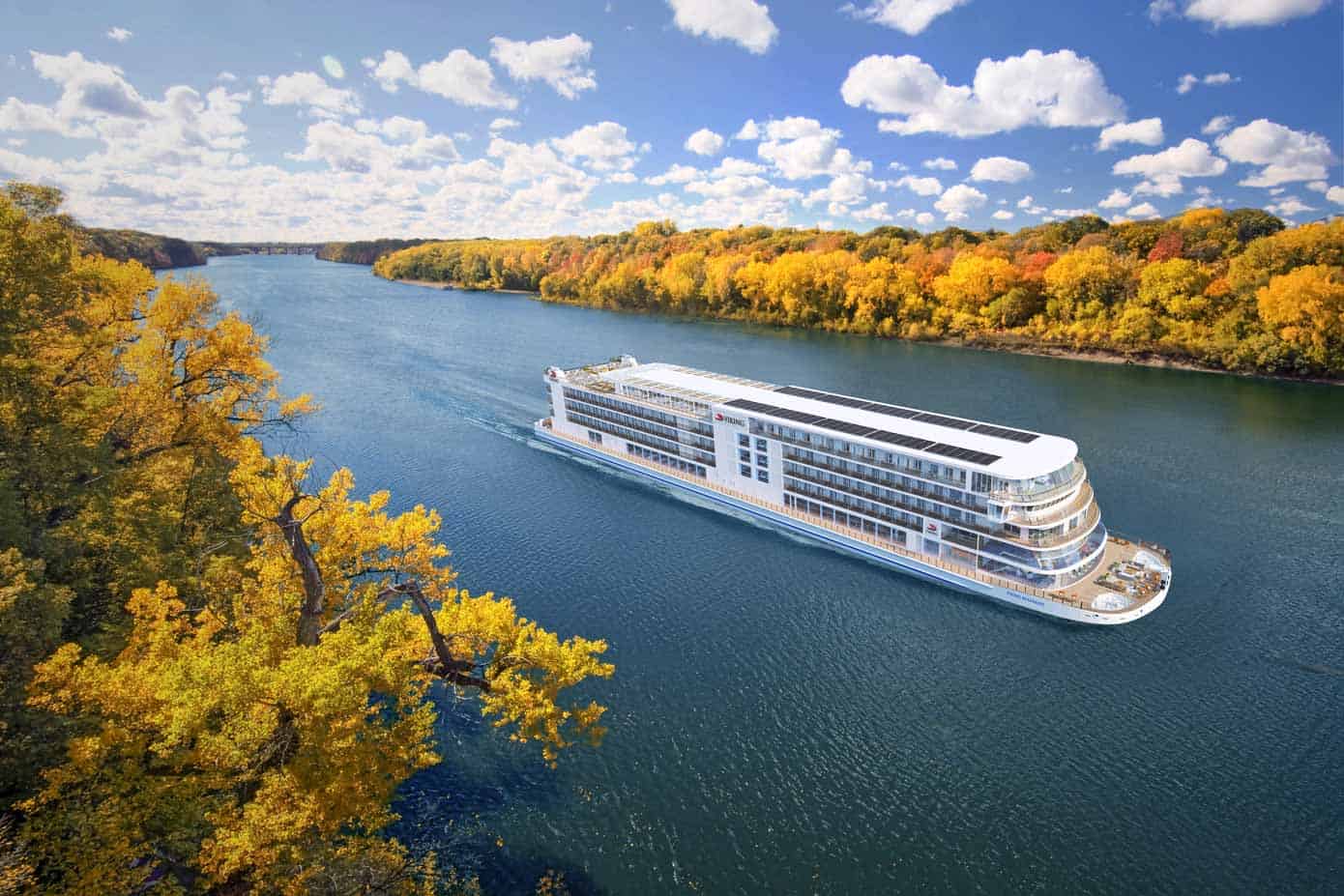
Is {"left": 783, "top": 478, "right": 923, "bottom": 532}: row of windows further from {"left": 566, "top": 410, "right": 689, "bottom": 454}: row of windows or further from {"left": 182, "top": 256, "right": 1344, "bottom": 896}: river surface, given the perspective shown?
{"left": 566, "top": 410, "right": 689, "bottom": 454}: row of windows

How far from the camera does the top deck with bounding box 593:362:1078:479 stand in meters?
41.5

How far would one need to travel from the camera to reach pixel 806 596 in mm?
42188

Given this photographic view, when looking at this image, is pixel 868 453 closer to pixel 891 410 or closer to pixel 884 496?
pixel 884 496

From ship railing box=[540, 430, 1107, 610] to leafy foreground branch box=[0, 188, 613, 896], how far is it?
22.6m

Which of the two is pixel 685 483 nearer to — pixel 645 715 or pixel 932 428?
pixel 932 428

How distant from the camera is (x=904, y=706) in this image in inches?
1302

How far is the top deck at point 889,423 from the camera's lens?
41.5 m

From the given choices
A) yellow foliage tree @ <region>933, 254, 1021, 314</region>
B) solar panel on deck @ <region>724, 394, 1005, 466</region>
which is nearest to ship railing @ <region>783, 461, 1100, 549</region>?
solar panel on deck @ <region>724, 394, 1005, 466</region>

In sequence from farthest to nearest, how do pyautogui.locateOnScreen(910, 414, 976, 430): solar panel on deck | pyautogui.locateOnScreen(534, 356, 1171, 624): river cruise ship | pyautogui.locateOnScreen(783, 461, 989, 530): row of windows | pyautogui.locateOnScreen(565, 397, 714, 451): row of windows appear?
pyautogui.locateOnScreen(565, 397, 714, 451): row of windows, pyautogui.locateOnScreen(910, 414, 976, 430): solar panel on deck, pyautogui.locateOnScreen(783, 461, 989, 530): row of windows, pyautogui.locateOnScreen(534, 356, 1171, 624): river cruise ship

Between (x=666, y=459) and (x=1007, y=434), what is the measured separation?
2702 cm

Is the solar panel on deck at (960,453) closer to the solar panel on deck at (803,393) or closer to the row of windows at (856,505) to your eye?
the row of windows at (856,505)

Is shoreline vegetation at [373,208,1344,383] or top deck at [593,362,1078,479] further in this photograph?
shoreline vegetation at [373,208,1344,383]

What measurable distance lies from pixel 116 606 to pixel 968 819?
3311 centimetres

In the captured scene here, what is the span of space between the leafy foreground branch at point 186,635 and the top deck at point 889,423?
26.1 m
